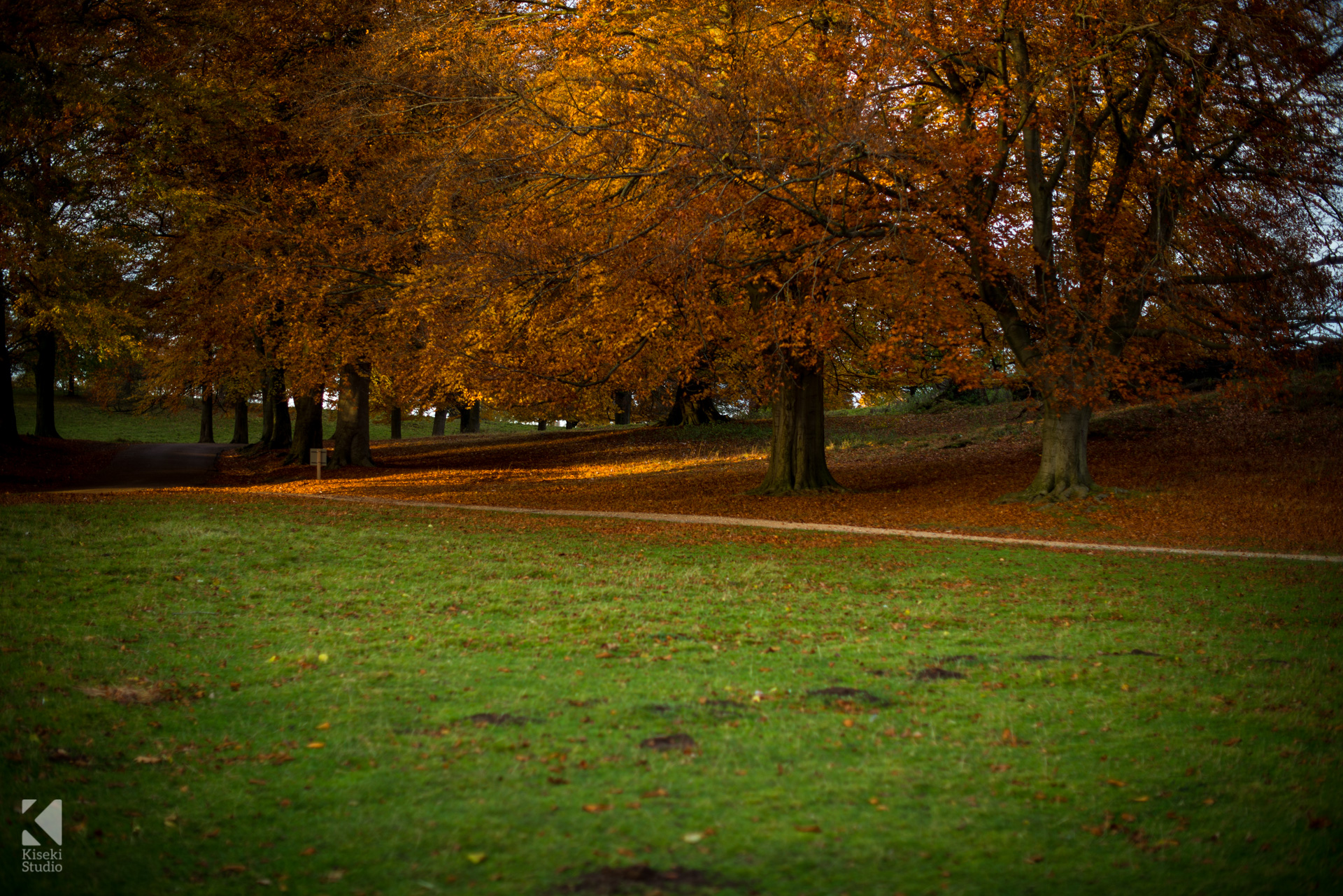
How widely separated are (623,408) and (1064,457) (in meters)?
33.9

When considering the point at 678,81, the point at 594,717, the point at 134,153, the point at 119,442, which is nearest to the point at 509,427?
the point at 119,442

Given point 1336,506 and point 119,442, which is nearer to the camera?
point 1336,506

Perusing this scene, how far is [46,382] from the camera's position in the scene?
3731 centimetres

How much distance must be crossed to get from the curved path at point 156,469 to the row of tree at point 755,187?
4.37 m

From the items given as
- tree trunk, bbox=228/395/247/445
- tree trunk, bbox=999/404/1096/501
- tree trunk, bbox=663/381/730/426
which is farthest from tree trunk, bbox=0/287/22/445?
tree trunk, bbox=999/404/1096/501

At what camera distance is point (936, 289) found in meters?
16.9

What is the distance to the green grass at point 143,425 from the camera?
5506 cm

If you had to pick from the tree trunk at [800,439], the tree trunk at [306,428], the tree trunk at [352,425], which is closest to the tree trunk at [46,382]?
the tree trunk at [306,428]

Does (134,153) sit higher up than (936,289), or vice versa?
(134,153)

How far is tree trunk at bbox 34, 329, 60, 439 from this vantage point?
3488cm

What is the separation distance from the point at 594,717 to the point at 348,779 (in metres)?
1.61

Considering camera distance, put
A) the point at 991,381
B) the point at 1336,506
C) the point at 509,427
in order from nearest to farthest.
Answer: the point at 1336,506 < the point at 991,381 < the point at 509,427

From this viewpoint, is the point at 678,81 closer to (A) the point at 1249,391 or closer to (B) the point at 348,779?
(A) the point at 1249,391

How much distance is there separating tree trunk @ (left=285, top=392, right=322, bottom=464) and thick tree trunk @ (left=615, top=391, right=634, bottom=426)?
18507mm
